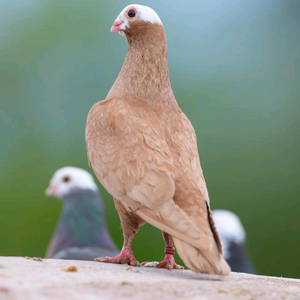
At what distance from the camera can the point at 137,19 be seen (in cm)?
407

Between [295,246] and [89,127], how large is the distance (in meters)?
5.84

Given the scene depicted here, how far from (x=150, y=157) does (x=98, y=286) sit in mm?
1132

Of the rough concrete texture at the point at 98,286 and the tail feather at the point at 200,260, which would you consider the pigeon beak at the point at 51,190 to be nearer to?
the rough concrete texture at the point at 98,286

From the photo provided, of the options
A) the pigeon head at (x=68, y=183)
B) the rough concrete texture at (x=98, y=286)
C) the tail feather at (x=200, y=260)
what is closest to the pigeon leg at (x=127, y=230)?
the rough concrete texture at (x=98, y=286)

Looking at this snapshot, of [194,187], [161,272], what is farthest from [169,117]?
[161,272]

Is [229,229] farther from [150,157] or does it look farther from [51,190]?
[150,157]

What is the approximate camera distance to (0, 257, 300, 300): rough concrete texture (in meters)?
2.20

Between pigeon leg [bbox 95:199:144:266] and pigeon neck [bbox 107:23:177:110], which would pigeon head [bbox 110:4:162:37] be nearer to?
pigeon neck [bbox 107:23:177:110]

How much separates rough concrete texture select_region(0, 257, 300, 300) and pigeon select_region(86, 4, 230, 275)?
29 centimetres

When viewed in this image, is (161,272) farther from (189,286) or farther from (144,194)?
(189,286)

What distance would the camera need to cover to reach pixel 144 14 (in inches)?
160

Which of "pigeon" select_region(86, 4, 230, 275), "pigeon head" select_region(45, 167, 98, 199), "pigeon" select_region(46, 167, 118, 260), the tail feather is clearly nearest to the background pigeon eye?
"pigeon" select_region(86, 4, 230, 275)

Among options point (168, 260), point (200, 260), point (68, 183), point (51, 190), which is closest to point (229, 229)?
point (68, 183)

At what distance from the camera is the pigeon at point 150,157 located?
312 centimetres
